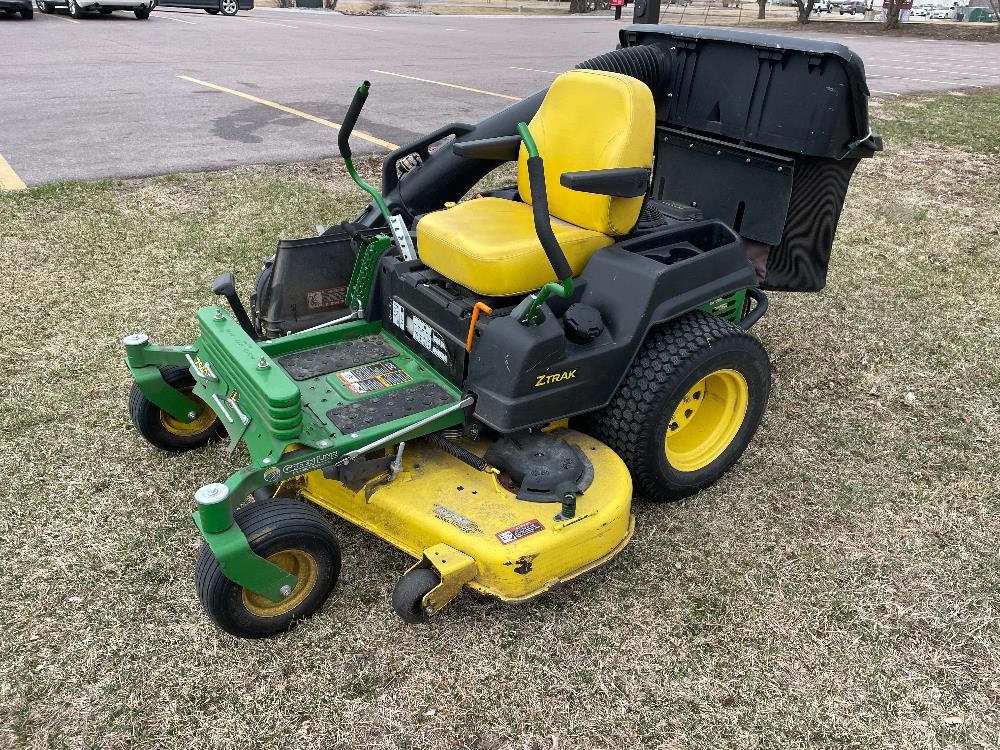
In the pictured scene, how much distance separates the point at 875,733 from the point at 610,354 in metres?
1.39

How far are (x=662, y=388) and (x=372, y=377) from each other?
107 cm

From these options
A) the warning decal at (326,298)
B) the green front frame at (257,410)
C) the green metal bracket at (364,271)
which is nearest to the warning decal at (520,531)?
the green front frame at (257,410)

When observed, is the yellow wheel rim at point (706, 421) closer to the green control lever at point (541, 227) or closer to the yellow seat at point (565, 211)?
the yellow seat at point (565, 211)

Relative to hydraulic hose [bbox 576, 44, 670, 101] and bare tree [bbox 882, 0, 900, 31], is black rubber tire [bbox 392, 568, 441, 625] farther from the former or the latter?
bare tree [bbox 882, 0, 900, 31]

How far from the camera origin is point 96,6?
16.1 m

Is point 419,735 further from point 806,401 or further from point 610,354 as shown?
point 806,401

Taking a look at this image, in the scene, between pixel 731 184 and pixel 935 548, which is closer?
pixel 935 548

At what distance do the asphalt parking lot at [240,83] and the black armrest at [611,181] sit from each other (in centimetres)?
474

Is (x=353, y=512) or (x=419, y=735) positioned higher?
(x=353, y=512)

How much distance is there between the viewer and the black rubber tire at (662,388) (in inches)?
119

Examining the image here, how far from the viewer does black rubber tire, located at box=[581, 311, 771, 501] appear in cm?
301

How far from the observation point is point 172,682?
2.49m

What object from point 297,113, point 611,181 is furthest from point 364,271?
point 297,113

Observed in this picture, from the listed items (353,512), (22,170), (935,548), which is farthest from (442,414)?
(22,170)
